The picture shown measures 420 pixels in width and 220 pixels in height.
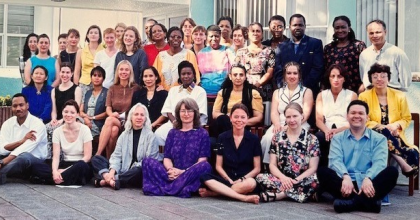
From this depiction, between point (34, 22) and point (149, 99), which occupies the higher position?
point (34, 22)

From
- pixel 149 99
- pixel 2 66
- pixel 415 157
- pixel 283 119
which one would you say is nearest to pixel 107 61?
pixel 149 99

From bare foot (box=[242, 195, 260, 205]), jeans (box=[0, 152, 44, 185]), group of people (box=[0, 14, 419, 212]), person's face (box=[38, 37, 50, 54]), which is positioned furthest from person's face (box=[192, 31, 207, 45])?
bare foot (box=[242, 195, 260, 205])

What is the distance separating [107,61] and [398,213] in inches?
203

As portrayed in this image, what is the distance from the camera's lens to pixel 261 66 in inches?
341

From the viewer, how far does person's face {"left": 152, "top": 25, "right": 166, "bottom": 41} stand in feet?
30.9

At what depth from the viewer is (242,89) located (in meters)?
8.31

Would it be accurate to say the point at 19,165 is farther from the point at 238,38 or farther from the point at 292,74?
the point at 292,74

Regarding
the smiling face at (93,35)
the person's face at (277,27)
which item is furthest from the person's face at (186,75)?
the smiling face at (93,35)

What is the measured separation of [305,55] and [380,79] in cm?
130

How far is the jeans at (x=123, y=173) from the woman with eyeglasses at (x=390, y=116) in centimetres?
292

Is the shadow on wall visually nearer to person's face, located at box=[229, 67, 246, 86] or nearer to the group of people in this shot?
the group of people

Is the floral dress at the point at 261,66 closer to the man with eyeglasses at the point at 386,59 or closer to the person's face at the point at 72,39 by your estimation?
the man with eyeglasses at the point at 386,59

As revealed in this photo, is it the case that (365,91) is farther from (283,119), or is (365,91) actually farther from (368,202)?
(368,202)

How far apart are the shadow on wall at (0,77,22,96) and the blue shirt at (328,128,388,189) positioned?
10.4 m
